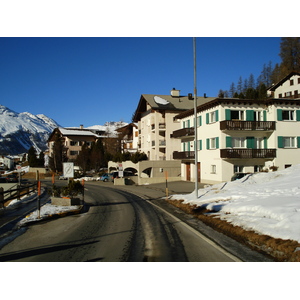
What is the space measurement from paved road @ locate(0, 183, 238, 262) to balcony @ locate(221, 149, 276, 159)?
20.5m

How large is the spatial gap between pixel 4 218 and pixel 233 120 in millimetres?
25050

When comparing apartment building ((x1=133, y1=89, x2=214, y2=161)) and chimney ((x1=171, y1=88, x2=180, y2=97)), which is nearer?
apartment building ((x1=133, y1=89, x2=214, y2=161))

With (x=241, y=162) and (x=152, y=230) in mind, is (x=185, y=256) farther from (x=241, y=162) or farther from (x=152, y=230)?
(x=241, y=162)

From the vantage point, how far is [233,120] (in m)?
32.3

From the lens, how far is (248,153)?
3219cm

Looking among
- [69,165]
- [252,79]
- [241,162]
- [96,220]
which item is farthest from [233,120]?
Result: [252,79]

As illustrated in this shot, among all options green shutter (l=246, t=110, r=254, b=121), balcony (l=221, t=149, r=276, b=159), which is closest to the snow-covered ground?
balcony (l=221, t=149, r=276, b=159)

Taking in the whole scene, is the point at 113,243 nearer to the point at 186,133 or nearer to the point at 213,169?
the point at 213,169

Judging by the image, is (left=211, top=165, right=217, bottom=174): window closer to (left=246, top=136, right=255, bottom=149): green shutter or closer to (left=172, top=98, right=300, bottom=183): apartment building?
(left=172, top=98, right=300, bottom=183): apartment building

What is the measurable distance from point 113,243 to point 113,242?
5.0 inches

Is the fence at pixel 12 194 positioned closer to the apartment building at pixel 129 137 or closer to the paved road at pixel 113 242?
the paved road at pixel 113 242

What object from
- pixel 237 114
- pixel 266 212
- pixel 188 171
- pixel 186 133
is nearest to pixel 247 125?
pixel 237 114

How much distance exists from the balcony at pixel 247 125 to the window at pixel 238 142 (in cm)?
141

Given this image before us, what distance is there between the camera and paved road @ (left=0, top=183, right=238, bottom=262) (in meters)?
7.02
